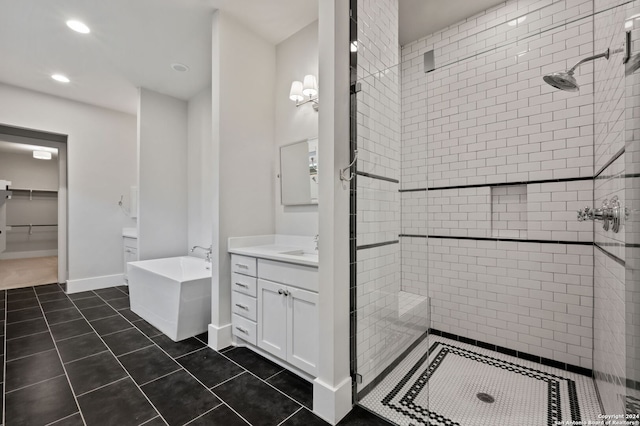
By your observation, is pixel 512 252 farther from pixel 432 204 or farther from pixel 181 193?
pixel 181 193

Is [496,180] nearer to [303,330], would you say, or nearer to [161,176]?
[303,330]

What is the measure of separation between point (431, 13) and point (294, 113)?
153 centimetres

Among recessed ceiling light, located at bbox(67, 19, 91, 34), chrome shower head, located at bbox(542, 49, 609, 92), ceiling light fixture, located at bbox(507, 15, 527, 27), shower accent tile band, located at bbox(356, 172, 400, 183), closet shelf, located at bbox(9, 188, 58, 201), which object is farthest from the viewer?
closet shelf, located at bbox(9, 188, 58, 201)

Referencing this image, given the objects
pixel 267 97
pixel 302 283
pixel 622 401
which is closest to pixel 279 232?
pixel 302 283

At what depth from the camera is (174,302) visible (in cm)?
250

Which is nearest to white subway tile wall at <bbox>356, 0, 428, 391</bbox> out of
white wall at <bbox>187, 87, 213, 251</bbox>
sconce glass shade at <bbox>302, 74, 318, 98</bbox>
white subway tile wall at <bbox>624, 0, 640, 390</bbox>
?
sconce glass shade at <bbox>302, 74, 318, 98</bbox>

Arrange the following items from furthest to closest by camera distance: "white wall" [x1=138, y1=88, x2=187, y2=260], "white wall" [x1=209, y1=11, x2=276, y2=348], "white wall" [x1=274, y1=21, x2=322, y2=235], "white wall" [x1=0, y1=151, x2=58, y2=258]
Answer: "white wall" [x1=0, y1=151, x2=58, y2=258] → "white wall" [x1=138, y1=88, x2=187, y2=260] → "white wall" [x1=274, y1=21, x2=322, y2=235] → "white wall" [x1=209, y1=11, x2=276, y2=348]

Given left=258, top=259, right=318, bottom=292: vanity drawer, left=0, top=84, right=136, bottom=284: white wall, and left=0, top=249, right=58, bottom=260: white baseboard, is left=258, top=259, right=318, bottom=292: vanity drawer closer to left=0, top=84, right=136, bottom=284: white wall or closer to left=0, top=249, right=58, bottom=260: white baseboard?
left=0, top=84, right=136, bottom=284: white wall

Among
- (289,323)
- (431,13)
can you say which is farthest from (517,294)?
(431,13)

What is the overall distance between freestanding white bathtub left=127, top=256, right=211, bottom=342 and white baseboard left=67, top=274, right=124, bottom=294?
68.8 inches

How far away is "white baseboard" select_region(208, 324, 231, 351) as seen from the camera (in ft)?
7.58

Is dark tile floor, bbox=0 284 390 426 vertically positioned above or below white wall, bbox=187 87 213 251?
below

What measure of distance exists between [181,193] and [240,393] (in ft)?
11.0

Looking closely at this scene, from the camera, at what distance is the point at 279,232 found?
2885 mm
